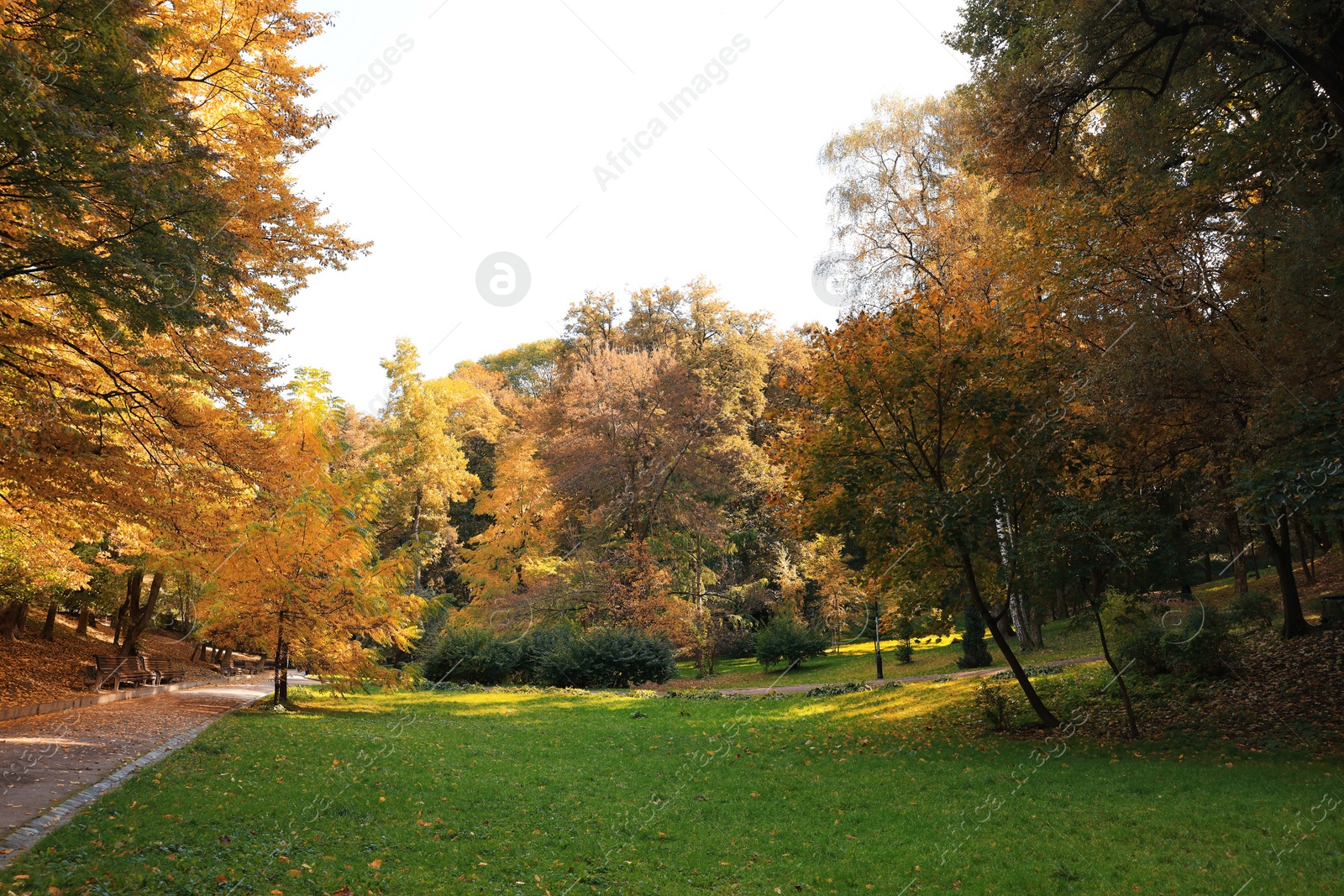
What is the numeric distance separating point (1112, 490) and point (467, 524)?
36300mm

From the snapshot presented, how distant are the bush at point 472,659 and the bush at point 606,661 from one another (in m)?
1.60

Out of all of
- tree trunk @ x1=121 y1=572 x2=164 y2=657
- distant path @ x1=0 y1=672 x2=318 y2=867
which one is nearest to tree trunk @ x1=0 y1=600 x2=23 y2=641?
tree trunk @ x1=121 y1=572 x2=164 y2=657

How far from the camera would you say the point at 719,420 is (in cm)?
2823

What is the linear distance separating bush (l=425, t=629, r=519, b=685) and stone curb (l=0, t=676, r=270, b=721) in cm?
663

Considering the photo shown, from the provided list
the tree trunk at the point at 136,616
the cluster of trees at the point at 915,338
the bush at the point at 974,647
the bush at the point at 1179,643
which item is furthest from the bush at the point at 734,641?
the tree trunk at the point at 136,616

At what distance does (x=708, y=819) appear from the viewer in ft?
26.7

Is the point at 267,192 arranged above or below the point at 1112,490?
above

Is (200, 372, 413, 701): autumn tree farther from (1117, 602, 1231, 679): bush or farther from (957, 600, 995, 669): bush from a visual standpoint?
(957, 600, 995, 669): bush

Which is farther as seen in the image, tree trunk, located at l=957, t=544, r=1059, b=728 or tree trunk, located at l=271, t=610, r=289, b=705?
tree trunk, located at l=271, t=610, r=289, b=705

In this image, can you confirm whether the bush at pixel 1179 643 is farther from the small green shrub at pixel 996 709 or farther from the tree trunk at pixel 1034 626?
the tree trunk at pixel 1034 626

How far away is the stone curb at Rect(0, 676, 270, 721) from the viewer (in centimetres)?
1330

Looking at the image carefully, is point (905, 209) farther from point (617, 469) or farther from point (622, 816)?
point (622, 816)

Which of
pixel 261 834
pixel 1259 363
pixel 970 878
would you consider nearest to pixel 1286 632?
pixel 1259 363

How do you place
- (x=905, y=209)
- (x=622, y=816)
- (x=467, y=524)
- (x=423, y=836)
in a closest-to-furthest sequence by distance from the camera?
1. (x=423, y=836)
2. (x=622, y=816)
3. (x=905, y=209)
4. (x=467, y=524)
